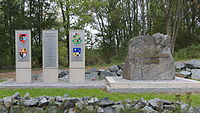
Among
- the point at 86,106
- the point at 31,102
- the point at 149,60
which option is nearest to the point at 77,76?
the point at 149,60

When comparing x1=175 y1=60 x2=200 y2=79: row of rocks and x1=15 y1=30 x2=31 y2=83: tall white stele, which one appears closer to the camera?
x1=15 y1=30 x2=31 y2=83: tall white stele

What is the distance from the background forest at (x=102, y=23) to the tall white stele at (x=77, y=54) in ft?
23.8

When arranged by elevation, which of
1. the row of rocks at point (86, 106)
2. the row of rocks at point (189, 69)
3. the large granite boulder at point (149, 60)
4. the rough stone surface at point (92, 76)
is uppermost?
the large granite boulder at point (149, 60)

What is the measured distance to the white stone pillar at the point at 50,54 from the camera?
27.5 ft

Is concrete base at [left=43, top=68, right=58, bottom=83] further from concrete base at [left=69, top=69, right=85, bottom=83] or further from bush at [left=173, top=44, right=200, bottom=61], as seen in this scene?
bush at [left=173, top=44, right=200, bottom=61]

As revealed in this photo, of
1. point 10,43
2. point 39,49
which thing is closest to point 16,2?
point 10,43

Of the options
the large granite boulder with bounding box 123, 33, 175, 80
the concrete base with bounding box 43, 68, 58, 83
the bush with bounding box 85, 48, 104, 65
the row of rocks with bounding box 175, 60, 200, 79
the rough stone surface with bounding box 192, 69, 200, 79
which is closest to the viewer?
the large granite boulder with bounding box 123, 33, 175, 80

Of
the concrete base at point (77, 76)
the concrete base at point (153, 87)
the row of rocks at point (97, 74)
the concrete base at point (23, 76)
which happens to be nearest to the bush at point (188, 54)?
the row of rocks at point (97, 74)

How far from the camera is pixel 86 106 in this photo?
372cm

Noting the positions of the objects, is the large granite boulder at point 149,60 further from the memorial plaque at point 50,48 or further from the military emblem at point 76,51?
the memorial plaque at point 50,48

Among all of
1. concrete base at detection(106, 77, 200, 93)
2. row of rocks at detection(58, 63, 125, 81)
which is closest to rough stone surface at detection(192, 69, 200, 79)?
concrete base at detection(106, 77, 200, 93)

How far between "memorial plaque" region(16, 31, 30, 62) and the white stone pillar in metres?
0.84

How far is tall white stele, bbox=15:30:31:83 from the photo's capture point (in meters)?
8.32

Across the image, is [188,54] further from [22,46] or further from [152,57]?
[22,46]
